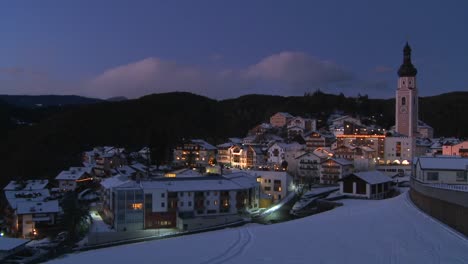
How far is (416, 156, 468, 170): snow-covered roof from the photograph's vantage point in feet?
54.0

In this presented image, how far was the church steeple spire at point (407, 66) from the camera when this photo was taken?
4288 centimetres

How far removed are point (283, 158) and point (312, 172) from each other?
14.1 feet

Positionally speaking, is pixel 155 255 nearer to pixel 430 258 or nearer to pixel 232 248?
pixel 232 248

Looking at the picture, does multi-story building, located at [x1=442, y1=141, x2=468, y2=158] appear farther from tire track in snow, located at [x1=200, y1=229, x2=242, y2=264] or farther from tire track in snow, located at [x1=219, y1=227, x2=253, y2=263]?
tire track in snow, located at [x1=200, y1=229, x2=242, y2=264]

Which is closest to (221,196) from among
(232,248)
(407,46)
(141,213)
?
(141,213)

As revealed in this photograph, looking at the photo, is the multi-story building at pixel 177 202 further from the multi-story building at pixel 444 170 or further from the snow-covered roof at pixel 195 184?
the multi-story building at pixel 444 170

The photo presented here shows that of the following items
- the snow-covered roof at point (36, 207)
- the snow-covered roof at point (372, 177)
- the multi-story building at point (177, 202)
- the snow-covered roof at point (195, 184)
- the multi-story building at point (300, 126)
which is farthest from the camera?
the multi-story building at point (300, 126)

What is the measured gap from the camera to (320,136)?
42.6 metres

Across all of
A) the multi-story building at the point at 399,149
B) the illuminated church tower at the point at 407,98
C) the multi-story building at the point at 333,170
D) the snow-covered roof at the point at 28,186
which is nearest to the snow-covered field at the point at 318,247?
the multi-story building at the point at 333,170

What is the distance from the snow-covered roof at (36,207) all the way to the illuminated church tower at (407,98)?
31.9 metres

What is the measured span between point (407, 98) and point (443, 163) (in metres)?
27.7

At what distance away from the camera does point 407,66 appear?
4309cm

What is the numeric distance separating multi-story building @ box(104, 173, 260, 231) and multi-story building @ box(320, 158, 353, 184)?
983 cm

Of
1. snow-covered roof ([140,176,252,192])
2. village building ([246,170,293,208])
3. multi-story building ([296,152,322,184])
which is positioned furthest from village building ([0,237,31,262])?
multi-story building ([296,152,322,184])
